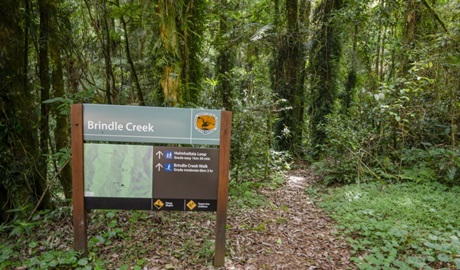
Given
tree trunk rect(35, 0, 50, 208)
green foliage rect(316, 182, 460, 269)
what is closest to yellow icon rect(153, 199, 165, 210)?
tree trunk rect(35, 0, 50, 208)

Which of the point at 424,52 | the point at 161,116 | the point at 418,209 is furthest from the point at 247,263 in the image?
the point at 424,52

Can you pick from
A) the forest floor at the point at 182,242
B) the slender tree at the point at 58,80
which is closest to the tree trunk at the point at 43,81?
the slender tree at the point at 58,80

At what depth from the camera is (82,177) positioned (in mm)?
3102

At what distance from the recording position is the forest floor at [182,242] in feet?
10.9

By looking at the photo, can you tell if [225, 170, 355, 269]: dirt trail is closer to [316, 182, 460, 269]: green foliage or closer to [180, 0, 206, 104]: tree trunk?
[316, 182, 460, 269]: green foliage

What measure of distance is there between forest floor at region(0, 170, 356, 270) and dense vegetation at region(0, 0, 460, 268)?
62 centimetres

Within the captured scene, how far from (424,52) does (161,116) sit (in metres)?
6.27

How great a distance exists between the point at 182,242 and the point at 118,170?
1.36m

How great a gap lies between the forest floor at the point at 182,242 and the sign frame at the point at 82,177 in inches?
8.9

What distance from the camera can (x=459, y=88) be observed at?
6.38 meters

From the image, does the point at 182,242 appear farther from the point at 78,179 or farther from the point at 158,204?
the point at 78,179

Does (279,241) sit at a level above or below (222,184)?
below

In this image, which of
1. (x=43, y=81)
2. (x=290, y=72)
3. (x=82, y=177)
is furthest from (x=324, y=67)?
(x=82, y=177)

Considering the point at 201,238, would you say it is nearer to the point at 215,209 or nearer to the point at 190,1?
the point at 215,209
